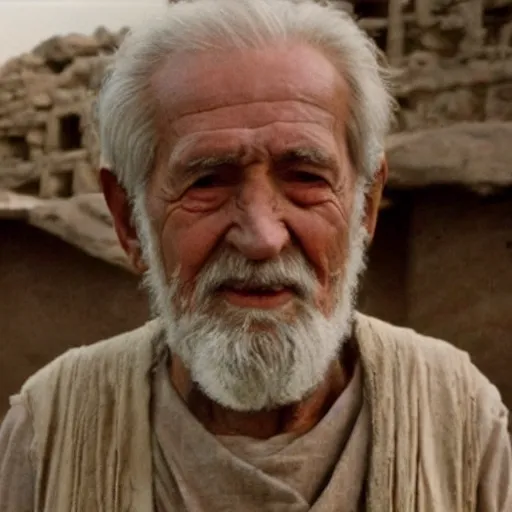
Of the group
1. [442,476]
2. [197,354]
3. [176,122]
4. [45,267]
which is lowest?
[45,267]

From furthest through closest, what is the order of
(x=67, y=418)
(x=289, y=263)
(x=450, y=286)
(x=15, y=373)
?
(x=15, y=373), (x=450, y=286), (x=67, y=418), (x=289, y=263)

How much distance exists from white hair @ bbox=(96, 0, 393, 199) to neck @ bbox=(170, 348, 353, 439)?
0.22 m

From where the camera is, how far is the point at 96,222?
10.2ft

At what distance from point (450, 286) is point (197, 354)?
214 cm

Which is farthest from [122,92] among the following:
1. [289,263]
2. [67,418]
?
[67,418]

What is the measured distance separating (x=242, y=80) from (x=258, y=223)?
0.14m

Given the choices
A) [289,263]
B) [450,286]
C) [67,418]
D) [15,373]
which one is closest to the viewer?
[289,263]

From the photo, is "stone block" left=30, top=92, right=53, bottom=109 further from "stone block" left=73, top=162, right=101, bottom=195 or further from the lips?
the lips

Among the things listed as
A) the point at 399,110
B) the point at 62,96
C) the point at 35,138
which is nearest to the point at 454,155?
the point at 399,110

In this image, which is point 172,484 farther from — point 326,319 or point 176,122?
point 176,122

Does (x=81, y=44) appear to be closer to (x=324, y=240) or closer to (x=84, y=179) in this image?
(x=84, y=179)

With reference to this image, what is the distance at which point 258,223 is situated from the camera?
0.88 m

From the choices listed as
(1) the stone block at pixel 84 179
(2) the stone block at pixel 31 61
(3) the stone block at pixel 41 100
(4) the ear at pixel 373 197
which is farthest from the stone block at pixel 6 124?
(4) the ear at pixel 373 197

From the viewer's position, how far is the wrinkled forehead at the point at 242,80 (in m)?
0.89
